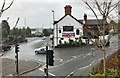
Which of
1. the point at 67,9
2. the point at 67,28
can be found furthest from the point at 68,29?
the point at 67,9

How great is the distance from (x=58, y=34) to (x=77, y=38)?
3597mm

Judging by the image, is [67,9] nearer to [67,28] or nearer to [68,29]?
[67,28]

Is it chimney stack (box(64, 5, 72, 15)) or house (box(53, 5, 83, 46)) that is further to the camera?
chimney stack (box(64, 5, 72, 15))

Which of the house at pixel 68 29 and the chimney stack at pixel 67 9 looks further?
the chimney stack at pixel 67 9

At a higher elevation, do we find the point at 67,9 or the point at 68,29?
the point at 67,9

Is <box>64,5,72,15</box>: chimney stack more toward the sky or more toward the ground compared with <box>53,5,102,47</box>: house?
more toward the sky

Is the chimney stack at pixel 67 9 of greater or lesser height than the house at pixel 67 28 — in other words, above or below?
above

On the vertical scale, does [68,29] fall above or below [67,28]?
below

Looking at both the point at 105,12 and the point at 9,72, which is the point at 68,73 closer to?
the point at 9,72

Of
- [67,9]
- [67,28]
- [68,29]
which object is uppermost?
[67,9]

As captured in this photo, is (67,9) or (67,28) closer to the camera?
(67,28)

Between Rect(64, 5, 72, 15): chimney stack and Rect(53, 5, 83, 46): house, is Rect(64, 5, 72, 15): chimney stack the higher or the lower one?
the higher one

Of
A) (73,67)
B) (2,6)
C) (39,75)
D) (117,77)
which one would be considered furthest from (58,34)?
(2,6)

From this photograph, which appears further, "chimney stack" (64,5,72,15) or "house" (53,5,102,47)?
"chimney stack" (64,5,72,15)
